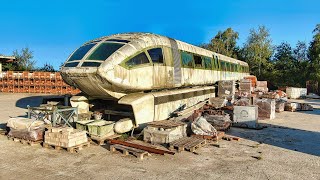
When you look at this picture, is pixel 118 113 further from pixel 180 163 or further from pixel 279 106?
pixel 279 106

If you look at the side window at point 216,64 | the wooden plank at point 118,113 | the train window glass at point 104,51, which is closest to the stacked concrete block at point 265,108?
the side window at point 216,64

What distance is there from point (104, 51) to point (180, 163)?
17.5 feet

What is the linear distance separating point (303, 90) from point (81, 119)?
27.9 metres

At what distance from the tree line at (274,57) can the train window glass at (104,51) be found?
3212 centimetres

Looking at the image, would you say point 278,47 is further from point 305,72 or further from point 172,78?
point 172,78

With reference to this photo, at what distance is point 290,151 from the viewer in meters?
8.48

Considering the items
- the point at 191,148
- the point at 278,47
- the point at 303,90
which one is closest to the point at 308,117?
the point at 191,148

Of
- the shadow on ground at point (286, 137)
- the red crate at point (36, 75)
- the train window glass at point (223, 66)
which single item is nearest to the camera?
the shadow on ground at point (286, 137)

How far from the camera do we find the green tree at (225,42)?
51600 mm

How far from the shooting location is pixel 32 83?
91.6 feet

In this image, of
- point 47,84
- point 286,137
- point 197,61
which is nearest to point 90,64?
point 197,61

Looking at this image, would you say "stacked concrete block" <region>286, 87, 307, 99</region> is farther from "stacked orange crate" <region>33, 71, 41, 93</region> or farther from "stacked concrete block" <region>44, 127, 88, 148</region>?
"stacked orange crate" <region>33, 71, 41, 93</region>

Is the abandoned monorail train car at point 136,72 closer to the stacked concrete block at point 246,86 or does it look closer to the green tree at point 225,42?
the stacked concrete block at point 246,86

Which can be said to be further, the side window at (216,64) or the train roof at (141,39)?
the side window at (216,64)
